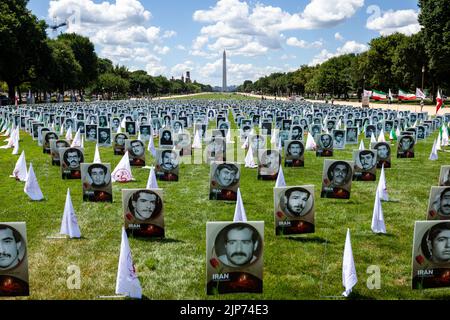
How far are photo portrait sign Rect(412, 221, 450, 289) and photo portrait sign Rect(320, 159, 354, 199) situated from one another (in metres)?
5.24

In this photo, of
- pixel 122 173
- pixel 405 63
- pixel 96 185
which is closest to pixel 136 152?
pixel 122 173

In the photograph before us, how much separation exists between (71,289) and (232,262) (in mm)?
2716

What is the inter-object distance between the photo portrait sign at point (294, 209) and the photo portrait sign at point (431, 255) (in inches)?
108

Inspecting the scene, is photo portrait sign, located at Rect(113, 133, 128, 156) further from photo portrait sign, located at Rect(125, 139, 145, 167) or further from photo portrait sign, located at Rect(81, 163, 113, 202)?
photo portrait sign, located at Rect(81, 163, 113, 202)

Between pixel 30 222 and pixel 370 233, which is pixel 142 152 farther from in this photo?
pixel 370 233

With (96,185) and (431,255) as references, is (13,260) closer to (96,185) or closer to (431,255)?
(96,185)

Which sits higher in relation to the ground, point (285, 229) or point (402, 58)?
point (402, 58)

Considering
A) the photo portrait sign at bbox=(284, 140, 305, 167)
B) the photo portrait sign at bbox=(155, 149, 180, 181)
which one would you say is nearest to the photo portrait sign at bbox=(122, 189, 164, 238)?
the photo portrait sign at bbox=(155, 149, 180, 181)

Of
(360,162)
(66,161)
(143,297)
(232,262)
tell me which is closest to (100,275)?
(143,297)

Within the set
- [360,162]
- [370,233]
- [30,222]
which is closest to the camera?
[370,233]

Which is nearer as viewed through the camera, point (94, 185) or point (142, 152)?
point (94, 185)

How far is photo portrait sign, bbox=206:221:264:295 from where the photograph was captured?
6988 millimetres

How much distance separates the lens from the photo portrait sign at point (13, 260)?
6.91 m

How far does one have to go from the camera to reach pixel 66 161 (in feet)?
52.3
